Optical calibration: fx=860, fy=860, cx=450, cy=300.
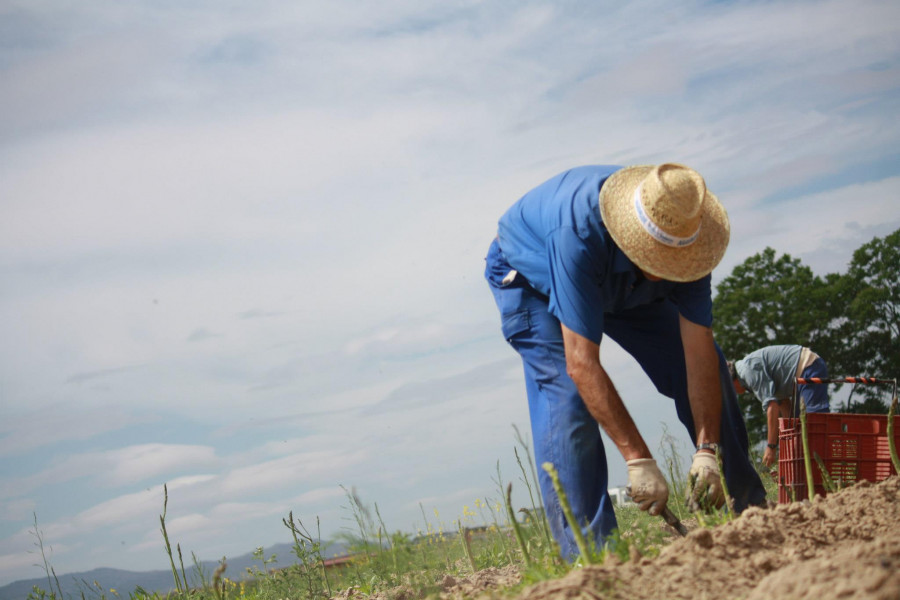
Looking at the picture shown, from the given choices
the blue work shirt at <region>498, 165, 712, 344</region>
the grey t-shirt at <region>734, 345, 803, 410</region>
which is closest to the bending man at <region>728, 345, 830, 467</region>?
the grey t-shirt at <region>734, 345, 803, 410</region>

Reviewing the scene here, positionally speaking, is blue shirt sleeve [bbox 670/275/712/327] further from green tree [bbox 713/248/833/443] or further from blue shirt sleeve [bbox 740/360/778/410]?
green tree [bbox 713/248/833/443]

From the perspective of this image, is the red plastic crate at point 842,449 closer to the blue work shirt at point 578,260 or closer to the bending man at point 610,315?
the bending man at point 610,315

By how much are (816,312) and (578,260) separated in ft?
48.4

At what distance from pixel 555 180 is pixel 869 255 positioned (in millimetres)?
16107

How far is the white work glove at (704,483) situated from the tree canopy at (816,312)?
42.9 ft

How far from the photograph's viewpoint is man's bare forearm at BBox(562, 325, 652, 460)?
134 inches

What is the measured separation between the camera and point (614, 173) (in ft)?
12.2

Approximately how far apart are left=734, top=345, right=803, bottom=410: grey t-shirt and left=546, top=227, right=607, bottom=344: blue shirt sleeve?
14.8 feet

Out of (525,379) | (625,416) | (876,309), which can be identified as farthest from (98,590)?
(876,309)

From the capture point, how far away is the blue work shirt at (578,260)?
11.5 ft

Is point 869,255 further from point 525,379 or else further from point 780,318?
point 525,379

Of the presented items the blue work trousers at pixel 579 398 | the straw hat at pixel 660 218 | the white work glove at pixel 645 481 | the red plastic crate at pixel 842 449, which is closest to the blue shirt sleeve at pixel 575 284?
the straw hat at pixel 660 218

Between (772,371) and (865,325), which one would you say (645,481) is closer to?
(772,371)

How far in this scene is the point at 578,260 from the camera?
3.50m
